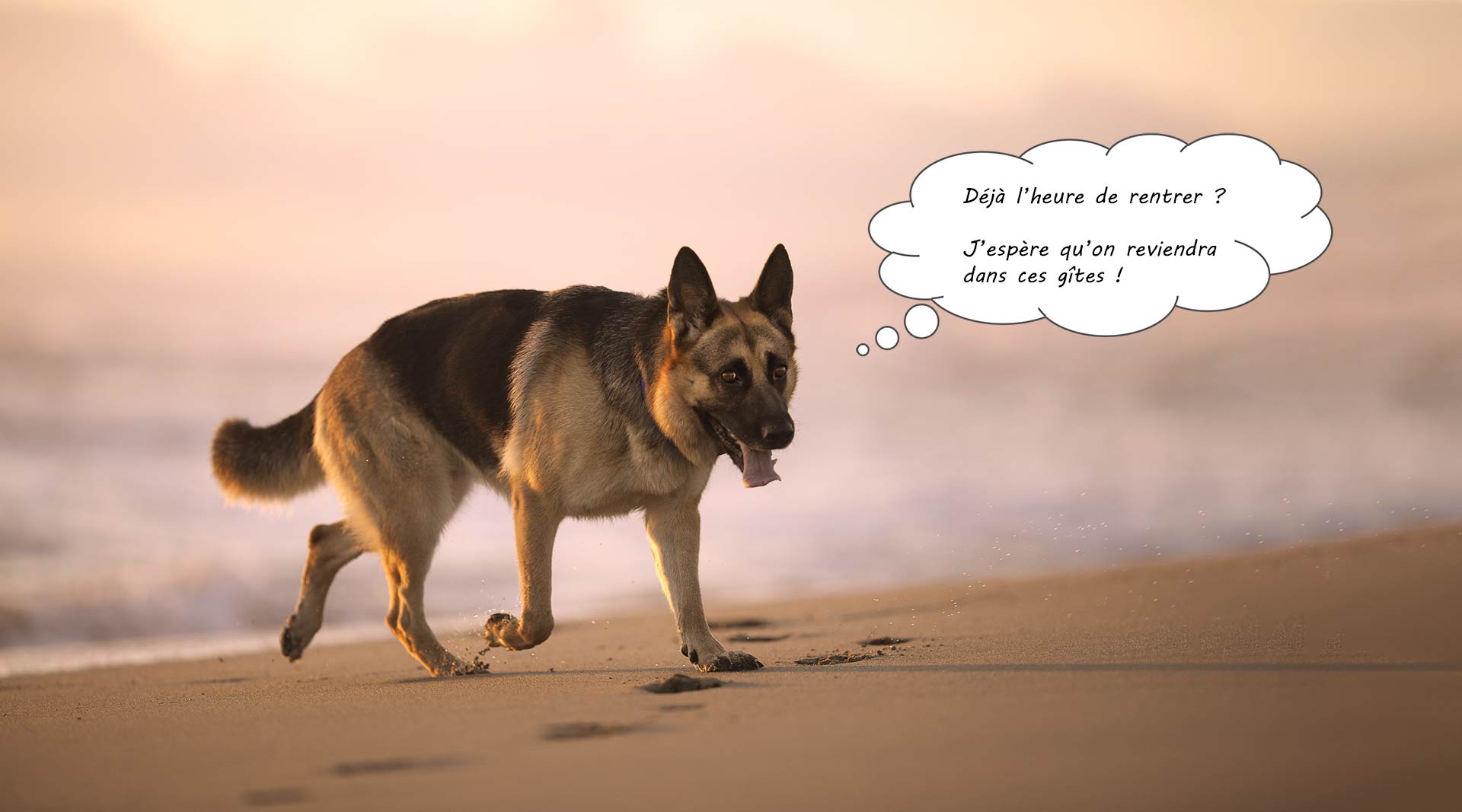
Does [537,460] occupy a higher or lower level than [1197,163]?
lower

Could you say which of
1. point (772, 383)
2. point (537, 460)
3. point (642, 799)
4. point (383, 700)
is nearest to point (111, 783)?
point (383, 700)

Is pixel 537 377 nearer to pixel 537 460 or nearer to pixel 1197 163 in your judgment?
pixel 537 460

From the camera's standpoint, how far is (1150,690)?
4.78 m

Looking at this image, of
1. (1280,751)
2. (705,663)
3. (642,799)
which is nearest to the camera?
(642,799)

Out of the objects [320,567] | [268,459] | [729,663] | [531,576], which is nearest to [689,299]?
[531,576]

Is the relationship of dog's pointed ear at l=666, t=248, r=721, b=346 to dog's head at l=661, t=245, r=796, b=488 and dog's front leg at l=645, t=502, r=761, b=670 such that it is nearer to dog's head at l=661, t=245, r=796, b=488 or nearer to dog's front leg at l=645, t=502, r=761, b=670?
dog's head at l=661, t=245, r=796, b=488

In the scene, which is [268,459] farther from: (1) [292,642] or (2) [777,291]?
(2) [777,291]

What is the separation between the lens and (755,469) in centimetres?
582

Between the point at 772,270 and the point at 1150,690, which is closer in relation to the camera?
the point at 1150,690

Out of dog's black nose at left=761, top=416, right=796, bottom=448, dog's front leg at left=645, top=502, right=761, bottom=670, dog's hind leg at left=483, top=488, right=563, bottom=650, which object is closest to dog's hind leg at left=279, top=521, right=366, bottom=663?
dog's hind leg at left=483, top=488, right=563, bottom=650

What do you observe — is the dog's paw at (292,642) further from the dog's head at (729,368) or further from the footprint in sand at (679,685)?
the dog's head at (729,368)

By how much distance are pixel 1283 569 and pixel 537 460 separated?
15.7 feet

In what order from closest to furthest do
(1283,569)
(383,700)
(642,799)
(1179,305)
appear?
(642,799)
(383,700)
(1283,569)
(1179,305)

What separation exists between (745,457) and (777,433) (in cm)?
26
